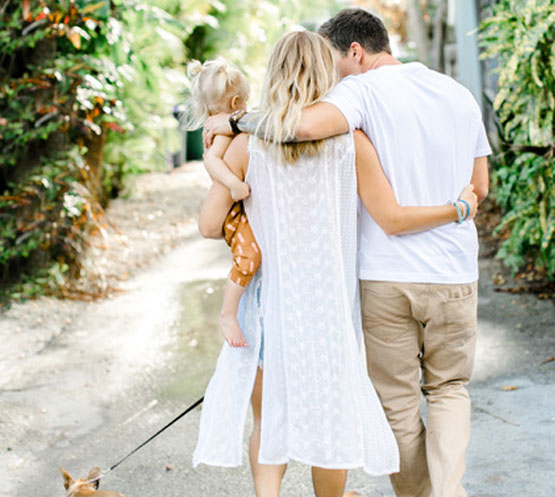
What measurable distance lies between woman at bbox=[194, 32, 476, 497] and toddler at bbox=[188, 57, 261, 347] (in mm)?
48

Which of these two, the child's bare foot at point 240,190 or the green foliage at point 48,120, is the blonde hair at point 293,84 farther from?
the green foliage at point 48,120

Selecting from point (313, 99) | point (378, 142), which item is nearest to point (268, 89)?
point (313, 99)

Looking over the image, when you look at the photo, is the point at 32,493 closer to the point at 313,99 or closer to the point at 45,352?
the point at 45,352

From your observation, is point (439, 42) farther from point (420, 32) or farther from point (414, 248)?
point (414, 248)

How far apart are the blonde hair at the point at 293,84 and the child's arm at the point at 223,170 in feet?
0.63

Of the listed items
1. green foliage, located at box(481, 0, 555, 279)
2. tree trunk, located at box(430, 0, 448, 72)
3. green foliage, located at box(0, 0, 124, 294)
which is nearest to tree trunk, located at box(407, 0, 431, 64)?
tree trunk, located at box(430, 0, 448, 72)

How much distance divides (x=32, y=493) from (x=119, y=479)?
411 millimetres

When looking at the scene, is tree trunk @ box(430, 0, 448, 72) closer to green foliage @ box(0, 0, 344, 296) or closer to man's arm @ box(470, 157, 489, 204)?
green foliage @ box(0, 0, 344, 296)

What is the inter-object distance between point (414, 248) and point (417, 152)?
0.33 meters

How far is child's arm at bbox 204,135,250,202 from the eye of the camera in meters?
2.62

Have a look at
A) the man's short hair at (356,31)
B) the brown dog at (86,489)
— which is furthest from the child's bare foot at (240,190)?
the brown dog at (86,489)

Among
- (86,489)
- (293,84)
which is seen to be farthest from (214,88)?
(86,489)

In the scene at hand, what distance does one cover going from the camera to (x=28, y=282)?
6.79 metres

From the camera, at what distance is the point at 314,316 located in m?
2.63
